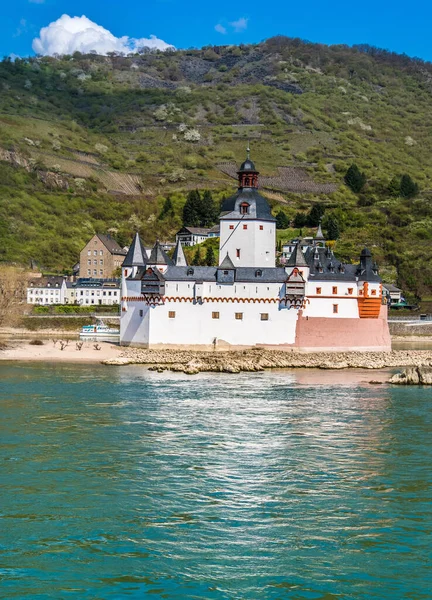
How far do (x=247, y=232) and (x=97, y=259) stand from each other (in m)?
35.1

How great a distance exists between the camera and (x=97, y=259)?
88000 millimetres

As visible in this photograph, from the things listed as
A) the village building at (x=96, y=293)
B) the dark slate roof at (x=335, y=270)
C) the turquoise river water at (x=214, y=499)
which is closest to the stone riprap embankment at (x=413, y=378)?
the turquoise river water at (x=214, y=499)

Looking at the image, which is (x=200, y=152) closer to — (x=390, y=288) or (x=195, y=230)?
(x=195, y=230)

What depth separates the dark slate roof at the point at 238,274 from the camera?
51156 millimetres

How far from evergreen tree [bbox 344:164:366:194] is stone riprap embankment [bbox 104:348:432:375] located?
71347 mm

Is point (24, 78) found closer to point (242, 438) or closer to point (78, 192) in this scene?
point (78, 192)

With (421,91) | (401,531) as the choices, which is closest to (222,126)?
(421,91)

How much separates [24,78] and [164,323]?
465ft

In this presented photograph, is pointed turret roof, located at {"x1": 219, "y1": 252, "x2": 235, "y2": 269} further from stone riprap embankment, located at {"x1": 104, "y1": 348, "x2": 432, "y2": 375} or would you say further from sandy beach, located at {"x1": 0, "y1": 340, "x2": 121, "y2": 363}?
sandy beach, located at {"x1": 0, "y1": 340, "x2": 121, "y2": 363}

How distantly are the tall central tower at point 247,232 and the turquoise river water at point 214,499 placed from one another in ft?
82.6

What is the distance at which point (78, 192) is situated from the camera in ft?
388

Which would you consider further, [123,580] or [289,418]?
[289,418]

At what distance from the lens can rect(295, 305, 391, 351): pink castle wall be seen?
51.0 meters

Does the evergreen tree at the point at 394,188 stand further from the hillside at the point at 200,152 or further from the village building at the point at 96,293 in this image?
the village building at the point at 96,293
